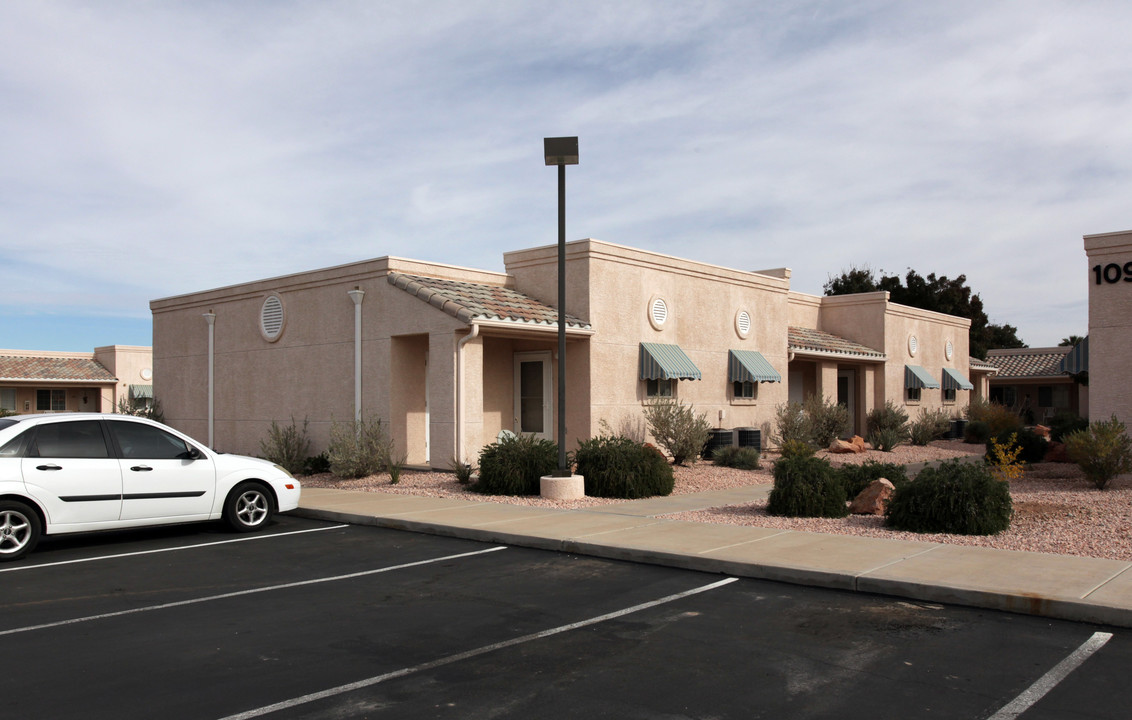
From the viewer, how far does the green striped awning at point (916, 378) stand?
1168 inches

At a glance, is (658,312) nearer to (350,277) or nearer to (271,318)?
(350,277)

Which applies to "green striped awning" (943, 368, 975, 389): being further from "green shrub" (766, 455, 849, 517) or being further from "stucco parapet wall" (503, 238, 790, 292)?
"green shrub" (766, 455, 849, 517)

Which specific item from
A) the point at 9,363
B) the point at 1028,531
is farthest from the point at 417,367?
the point at 9,363

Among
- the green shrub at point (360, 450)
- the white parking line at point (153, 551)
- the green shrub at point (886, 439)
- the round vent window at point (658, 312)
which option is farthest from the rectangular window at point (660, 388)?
the white parking line at point (153, 551)

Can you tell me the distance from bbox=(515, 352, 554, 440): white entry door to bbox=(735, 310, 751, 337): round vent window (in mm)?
5860

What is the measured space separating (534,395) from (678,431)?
3.16 meters

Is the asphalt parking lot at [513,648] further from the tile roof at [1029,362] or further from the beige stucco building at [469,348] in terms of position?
the tile roof at [1029,362]

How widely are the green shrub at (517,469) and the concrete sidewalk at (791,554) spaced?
3.21 ft

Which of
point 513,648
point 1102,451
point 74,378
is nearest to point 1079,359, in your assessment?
point 1102,451

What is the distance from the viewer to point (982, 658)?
19.3 ft

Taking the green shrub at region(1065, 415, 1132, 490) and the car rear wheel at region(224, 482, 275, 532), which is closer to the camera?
the car rear wheel at region(224, 482, 275, 532)

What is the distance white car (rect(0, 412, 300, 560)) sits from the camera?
966 cm

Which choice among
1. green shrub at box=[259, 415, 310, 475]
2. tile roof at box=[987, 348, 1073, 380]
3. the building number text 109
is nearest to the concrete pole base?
green shrub at box=[259, 415, 310, 475]

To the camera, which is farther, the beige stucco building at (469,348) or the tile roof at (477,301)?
the beige stucco building at (469,348)
